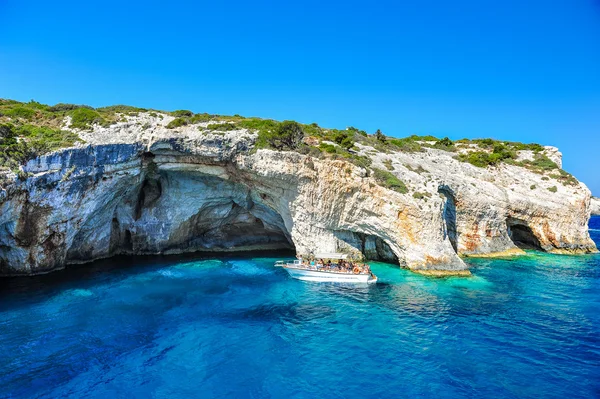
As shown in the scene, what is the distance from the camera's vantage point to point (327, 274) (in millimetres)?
29859

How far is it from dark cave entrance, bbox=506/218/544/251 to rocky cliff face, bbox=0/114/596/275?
17.7 inches

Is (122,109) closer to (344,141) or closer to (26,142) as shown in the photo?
(26,142)

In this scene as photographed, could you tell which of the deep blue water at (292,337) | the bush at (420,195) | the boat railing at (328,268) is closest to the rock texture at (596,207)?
the deep blue water at (292,337)

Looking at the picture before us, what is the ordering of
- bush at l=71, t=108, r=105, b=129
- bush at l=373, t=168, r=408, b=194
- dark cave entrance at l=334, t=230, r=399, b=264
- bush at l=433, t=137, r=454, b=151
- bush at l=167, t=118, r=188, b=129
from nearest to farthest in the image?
1. bush at l=71, t=108, r=105, b=129
2. bush at l=373, t=168, r=408, b=194
3. bush at l=167, t=118, r=188, b=129
4. dark cave entrance at l=334, t=230, r=399, b=264
5. bush at l=433, t=137, r=454, b=151

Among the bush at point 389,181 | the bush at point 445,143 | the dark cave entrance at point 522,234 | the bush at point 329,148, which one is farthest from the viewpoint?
the bush at point 445,143

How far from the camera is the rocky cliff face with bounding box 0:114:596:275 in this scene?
28594mm

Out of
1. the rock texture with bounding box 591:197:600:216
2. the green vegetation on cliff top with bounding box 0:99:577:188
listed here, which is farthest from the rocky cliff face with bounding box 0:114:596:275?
the rock texture with bounding box 591:197:600:216

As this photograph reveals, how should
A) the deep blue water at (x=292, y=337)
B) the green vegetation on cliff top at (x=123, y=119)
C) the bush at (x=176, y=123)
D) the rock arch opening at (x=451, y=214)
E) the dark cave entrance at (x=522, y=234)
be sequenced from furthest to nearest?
the dark cave entrance at (x=522, y=234), the rock arch opening at (x=451, y=214), the bush at (x=176, y=123), the green vegetation on cliff top at (x=123, y=119), the deep blue water at (x=292, y=337)

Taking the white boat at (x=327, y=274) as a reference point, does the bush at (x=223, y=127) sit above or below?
above

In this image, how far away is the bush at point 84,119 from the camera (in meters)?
32.3

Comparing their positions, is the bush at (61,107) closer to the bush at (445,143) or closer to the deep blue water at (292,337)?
the deep blue water at (292,337)

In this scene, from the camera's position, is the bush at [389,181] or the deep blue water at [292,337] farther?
the bush at [389,181]

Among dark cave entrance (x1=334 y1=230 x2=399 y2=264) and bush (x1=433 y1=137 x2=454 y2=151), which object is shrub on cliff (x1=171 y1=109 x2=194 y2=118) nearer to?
dark cave entrance (x1=334 y1=230 x2=399 y2=264)

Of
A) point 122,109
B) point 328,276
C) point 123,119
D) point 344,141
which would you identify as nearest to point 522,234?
point 344,141
